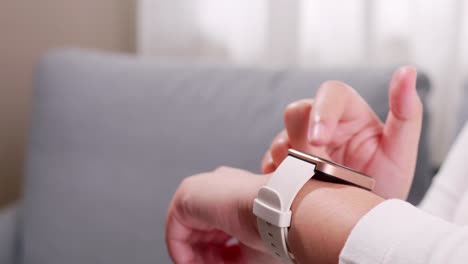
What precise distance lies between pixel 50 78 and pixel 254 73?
52 centimetres

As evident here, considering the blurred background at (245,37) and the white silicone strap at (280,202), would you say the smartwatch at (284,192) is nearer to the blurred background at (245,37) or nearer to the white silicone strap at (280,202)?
the white silicone strap at (280,202)

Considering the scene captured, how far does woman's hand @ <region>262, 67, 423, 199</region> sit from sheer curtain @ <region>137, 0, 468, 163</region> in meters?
0.57

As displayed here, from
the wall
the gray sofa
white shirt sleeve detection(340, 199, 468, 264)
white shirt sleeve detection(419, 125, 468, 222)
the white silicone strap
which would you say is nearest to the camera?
white shirt sleeve detection(340, 199, 468, 264)

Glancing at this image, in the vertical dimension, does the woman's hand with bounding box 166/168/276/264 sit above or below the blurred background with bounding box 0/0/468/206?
below

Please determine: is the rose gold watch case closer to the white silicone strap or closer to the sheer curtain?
the white silicone strap

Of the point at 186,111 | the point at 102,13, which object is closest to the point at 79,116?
the point at 186,111

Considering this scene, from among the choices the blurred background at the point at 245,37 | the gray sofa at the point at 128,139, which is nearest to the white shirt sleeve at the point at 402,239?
the gray sofa at the point at 128,139

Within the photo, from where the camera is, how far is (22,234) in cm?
136

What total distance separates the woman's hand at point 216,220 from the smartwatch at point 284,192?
0.04 m

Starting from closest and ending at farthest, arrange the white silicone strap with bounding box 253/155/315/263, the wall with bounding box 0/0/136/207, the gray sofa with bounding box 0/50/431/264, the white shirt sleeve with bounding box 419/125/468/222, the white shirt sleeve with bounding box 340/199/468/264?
the white shirt sleeve with bounding box 340/199/468/264 < the white silicone strap with bounding box 253/155/315/263 < the white shirt sleeve with bounding box 419/125/468/222 < the gray sofa with bounding box 0/50/431/264 < the wall with bounding box 0/0/136/207

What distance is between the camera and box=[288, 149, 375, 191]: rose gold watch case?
0.55m

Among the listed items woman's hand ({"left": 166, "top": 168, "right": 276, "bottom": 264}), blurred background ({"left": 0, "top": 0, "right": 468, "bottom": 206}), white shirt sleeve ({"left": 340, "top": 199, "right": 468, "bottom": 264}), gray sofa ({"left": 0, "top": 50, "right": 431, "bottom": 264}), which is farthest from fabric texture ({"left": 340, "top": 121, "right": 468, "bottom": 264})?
blurred background ({"left": 0, "top": 0, "right": 468, "bottom": 206})

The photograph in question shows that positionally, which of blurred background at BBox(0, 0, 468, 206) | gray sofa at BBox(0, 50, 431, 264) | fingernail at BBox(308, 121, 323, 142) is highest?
blurred background at BBox(0, 0, 468, 206)

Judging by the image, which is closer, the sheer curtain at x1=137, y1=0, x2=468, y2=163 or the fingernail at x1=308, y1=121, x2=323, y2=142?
the fingernail at x1=308, y1=121, x2=323, y2=142
